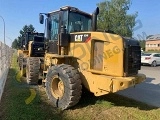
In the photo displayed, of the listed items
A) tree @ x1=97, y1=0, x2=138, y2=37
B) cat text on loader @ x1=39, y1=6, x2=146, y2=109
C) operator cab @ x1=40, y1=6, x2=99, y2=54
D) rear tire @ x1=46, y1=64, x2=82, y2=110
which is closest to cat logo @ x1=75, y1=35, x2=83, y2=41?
cat text on loader @ x1=39, y1=6, x2=146, y2=109

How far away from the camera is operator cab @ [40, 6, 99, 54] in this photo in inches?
279

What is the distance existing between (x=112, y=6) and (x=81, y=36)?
3285 cm

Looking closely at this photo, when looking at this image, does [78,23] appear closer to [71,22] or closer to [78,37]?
[71,22]

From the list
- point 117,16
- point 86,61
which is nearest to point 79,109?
point 86,61

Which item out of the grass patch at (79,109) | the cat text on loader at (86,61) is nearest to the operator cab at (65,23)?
the cat text on loader at (86,61)

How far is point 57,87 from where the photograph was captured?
6.84m

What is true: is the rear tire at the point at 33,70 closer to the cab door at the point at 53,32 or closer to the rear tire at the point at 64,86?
the cab door at the point at 53,32

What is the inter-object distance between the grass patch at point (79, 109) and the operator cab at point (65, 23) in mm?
1938

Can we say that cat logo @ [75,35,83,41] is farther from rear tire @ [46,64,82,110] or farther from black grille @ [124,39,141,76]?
black grille @ [124,39,141,76]

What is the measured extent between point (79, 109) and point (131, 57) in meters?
2.10

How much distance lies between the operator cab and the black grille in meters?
1.62

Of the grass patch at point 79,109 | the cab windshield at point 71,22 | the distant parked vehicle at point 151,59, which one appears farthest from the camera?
the distant parked vehicle at point 151,59

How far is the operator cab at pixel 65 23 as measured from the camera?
707cm

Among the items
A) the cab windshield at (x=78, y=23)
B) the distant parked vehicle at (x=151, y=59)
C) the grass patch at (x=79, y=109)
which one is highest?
the cab windshield at (x=78, y=23)
